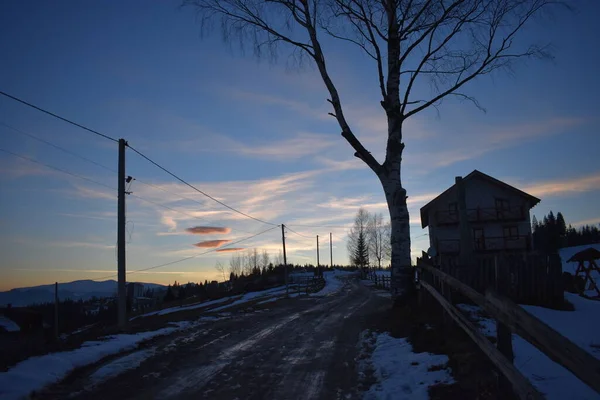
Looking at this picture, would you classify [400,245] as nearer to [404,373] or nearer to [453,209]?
[404,373]

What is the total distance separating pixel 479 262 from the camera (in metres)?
11.0

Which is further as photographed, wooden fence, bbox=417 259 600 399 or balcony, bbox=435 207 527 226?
balcony, bbox=435 207 527 226

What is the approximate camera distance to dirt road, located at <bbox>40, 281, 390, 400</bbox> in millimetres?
5848

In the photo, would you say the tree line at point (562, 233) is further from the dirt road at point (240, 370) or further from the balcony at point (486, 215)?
the dirt road at point (240, 370)

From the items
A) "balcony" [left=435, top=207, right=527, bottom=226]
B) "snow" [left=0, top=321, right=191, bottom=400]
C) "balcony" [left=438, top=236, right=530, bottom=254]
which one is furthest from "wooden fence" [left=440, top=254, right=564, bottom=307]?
"balcony" [left=435, top=207, right=527, bottom=226]

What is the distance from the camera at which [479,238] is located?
4447 cm

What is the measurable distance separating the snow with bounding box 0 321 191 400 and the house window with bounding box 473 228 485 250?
4057 centimetres

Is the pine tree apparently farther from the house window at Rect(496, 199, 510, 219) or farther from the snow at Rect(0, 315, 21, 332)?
the snow at Rect(0, 315, 21, 332)

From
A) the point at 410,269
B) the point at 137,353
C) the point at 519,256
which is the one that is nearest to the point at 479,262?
the point at 519,256

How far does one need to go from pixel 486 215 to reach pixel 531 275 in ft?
115

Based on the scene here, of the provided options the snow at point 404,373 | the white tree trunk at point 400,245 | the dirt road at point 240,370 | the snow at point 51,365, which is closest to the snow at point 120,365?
the dirt road at point 240,370

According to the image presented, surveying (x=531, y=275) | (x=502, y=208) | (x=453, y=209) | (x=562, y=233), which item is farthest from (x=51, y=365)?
(x=562, y=233)

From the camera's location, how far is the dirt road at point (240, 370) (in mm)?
5848

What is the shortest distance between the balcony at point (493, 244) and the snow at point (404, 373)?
37492mm
